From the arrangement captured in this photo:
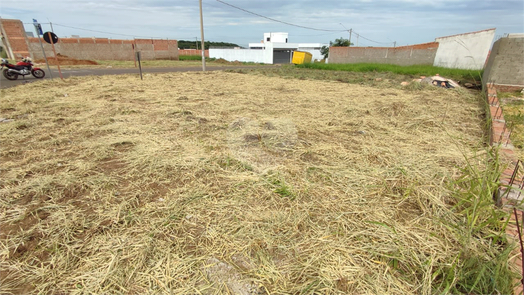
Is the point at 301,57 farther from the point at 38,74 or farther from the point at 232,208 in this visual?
the point at 232,208

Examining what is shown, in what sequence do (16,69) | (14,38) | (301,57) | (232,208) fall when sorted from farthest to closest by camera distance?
(301,57), (14,38), (16,69), (232,208)

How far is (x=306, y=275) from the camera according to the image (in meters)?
1.31

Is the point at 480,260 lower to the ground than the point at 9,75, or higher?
lower

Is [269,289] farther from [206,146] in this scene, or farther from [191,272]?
[206,146]

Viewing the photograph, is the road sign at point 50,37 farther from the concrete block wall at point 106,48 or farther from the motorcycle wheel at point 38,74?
the concrete block wall at point 106,48

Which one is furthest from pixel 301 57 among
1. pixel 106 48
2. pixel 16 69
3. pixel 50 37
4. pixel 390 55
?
pixel 16 69

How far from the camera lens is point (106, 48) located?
23.9 metres

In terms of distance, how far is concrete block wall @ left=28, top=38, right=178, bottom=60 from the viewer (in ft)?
71.3

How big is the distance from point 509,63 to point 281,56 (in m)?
34.8

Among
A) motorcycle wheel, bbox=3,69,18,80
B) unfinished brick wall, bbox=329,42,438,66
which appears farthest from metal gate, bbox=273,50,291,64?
motorcycle wheel, bbox=3,69,18,80

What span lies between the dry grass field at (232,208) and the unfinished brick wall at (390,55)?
16.4 meters

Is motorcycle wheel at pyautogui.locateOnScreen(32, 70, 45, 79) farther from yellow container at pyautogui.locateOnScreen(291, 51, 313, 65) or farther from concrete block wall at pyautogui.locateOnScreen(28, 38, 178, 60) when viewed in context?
yellow container at pyautogui.locateOnScreen(291, 51, 313, 65)

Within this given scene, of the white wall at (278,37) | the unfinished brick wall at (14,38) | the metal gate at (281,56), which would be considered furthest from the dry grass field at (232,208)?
the white wall at (278,37)

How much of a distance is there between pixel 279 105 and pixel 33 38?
90.5ft
